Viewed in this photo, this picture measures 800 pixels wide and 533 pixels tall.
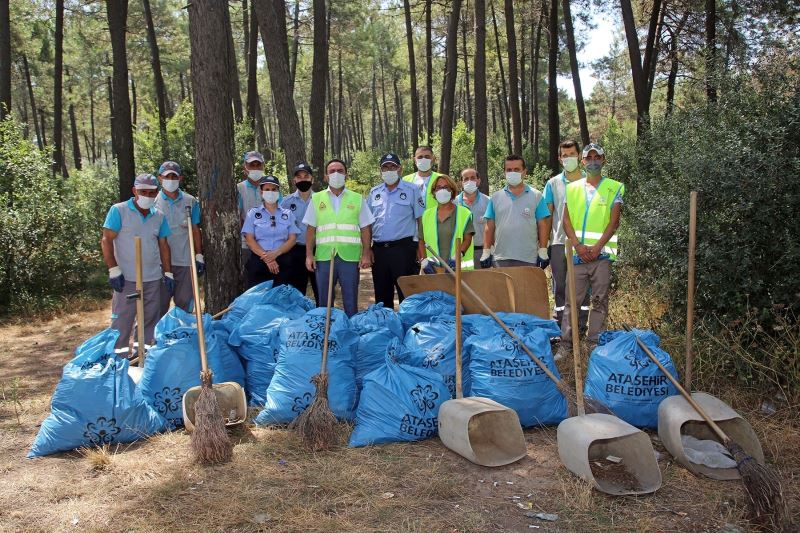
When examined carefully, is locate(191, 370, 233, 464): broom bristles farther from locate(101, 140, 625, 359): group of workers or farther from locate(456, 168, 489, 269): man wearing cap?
locate(456, 168, 489, 269): man wearing cap

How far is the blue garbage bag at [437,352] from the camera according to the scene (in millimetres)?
4301

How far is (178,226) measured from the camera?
594 cm

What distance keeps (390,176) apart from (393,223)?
17.4 inches

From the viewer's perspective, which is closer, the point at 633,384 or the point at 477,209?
the point at 633,384

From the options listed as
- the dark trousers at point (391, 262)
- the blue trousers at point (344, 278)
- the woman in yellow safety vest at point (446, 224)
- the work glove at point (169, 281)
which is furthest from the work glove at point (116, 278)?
the woman in yellow safety vest at point (446, 224)

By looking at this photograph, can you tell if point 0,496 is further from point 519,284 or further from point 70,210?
point 70,210

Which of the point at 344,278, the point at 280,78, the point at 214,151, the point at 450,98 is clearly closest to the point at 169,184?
the point at 214,151

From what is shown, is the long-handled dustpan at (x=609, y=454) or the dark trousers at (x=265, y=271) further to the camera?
the dark trousers at (x=265, y=271)

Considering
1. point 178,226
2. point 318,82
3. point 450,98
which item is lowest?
point 178,226

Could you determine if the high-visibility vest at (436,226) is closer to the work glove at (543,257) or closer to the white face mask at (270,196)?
the work glove at (543,257)

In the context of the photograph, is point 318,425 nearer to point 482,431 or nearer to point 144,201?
point 482,431

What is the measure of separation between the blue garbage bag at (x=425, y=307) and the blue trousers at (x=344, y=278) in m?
0.72

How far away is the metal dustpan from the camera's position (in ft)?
13.5

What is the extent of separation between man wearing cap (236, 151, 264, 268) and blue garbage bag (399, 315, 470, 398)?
267cm
